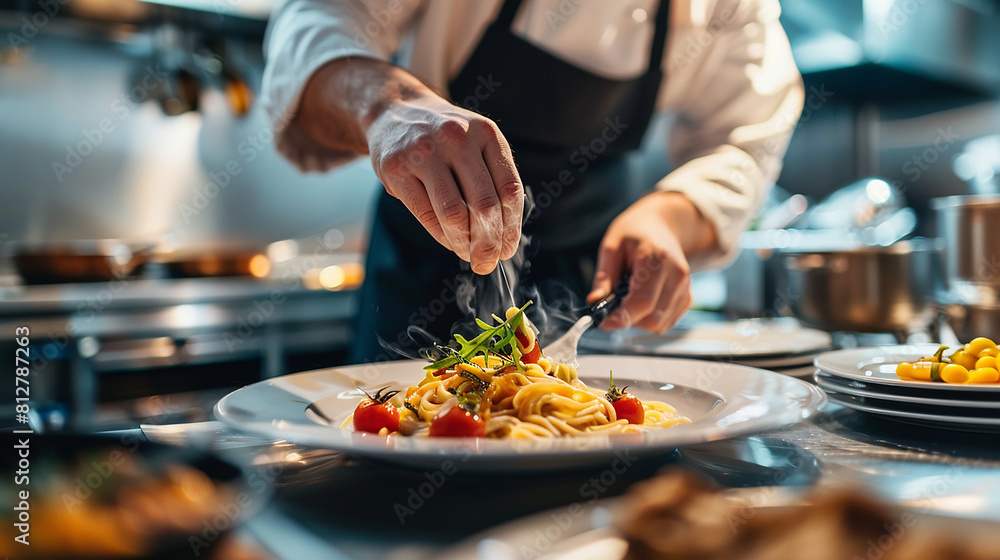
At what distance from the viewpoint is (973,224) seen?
3.99ft

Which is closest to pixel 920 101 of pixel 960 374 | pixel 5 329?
pixel 960 374

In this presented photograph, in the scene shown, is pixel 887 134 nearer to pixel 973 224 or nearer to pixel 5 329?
pixel 973 224

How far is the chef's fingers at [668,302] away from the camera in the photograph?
1.32 metres

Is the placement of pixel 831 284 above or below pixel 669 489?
below

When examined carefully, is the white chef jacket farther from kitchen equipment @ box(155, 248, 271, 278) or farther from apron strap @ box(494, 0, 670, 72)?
kitchen equipment @ box(155, 248, 271, 278)

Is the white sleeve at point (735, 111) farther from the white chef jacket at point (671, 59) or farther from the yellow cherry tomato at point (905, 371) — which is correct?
the yellow cherry tomato at point (905, 371)

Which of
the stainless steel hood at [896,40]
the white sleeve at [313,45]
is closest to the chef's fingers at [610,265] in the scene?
the white sleeve at [313,45]

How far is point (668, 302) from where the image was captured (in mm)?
1327

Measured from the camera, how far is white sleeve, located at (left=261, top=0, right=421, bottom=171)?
4.09ft

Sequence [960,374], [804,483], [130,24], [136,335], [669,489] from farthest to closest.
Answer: [130,24]
[136,335]
[960,374]
[804,483]
[669,489]

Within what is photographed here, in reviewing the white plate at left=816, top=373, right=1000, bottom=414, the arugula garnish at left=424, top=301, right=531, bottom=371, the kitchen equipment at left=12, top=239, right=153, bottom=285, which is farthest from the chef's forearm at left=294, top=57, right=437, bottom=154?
the kitchen equipment at left=12, top=239, right=153, bottom=285

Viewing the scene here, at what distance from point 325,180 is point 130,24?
4.39ft

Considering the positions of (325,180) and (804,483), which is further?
(325,180)

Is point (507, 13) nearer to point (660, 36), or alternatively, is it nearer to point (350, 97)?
point (660, 36)
